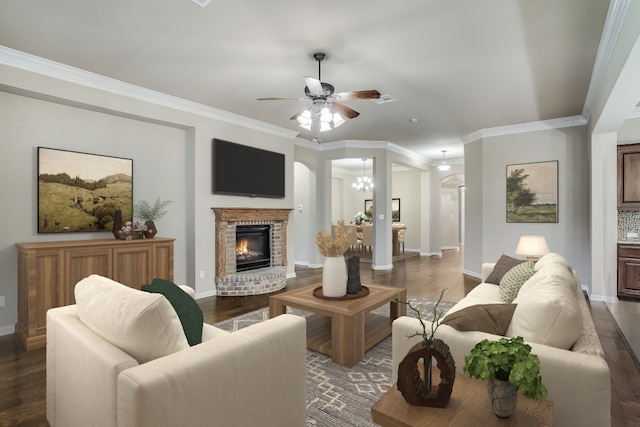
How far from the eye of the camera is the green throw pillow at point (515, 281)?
2729mm

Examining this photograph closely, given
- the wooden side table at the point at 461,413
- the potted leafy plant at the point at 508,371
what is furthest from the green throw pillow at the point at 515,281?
the potted leafy plant at the point at 508,371

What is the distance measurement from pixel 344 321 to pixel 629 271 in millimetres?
4491

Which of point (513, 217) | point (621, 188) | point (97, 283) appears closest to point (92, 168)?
point (97, 283)

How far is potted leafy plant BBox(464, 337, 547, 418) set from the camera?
3.46 ft

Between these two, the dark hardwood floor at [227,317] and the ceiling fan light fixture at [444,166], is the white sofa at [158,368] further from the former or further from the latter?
the ceiling fan light fixture at [444,166]

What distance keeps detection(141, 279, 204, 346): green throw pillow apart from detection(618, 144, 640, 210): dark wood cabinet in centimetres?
Answer: 584

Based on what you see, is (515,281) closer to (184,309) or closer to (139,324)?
(184,309)

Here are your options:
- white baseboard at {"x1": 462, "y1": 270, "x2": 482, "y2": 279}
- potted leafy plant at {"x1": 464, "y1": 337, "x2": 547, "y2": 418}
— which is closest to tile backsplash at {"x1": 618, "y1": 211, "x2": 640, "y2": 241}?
white baseboard at {"x1": 462, "y1": 270, "x2": 482, "y2": 279}

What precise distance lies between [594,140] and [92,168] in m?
6.55

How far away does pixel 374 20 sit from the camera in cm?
265

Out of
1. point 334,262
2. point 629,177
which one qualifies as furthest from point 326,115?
point 629,177

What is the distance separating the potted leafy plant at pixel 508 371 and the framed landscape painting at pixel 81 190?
4.23 meters

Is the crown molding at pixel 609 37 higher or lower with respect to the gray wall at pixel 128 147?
higher

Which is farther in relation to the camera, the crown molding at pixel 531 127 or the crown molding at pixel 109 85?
the crown molding at pixel 531 127
